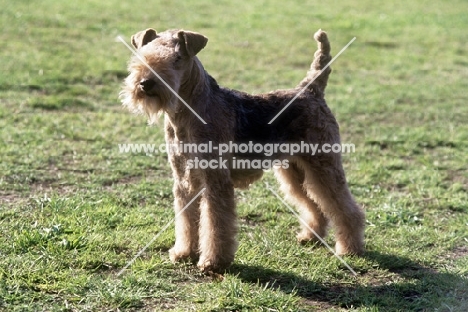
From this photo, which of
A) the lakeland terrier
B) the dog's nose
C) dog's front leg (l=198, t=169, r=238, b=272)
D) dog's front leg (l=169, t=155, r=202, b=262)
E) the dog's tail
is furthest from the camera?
the dog's tail

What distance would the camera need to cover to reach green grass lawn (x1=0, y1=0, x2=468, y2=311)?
461cm

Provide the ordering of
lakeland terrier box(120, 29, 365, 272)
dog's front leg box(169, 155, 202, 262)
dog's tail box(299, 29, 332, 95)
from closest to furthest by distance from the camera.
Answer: lakeland terrier box(120, 29, 365, 272)
dog's front leg box(169, 155, 202, 262)
dog's tail box(299, 29, 332, 95)

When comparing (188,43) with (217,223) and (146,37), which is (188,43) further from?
(217,223)

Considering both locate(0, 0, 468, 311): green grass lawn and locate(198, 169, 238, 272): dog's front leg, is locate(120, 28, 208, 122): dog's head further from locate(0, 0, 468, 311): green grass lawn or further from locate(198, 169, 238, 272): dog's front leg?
locate(0, 0, 468, 311): green grass lawn

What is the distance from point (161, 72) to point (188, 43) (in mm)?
372

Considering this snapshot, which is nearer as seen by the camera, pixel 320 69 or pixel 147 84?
pixel 147 84

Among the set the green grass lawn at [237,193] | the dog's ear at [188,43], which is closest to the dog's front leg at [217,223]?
the green grass lawn at [237,193]

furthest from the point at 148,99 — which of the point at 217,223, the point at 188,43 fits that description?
the point at 217,223

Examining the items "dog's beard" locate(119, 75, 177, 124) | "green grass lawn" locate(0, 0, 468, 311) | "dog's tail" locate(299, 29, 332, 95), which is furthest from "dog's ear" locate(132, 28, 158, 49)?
"green grass lawn" locate(0, 0, 468, 311)

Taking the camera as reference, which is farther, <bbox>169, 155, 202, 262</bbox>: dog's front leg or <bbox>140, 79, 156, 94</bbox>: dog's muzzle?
<bbox>169, 155, 202, 262</bbox>: dog's front leg

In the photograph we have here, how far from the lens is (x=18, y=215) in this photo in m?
5.59

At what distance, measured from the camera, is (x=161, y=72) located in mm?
4469

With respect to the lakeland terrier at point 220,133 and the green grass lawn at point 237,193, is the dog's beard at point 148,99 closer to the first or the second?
the lakeland terrier at point 220,133

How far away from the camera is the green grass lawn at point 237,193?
15.1ft
